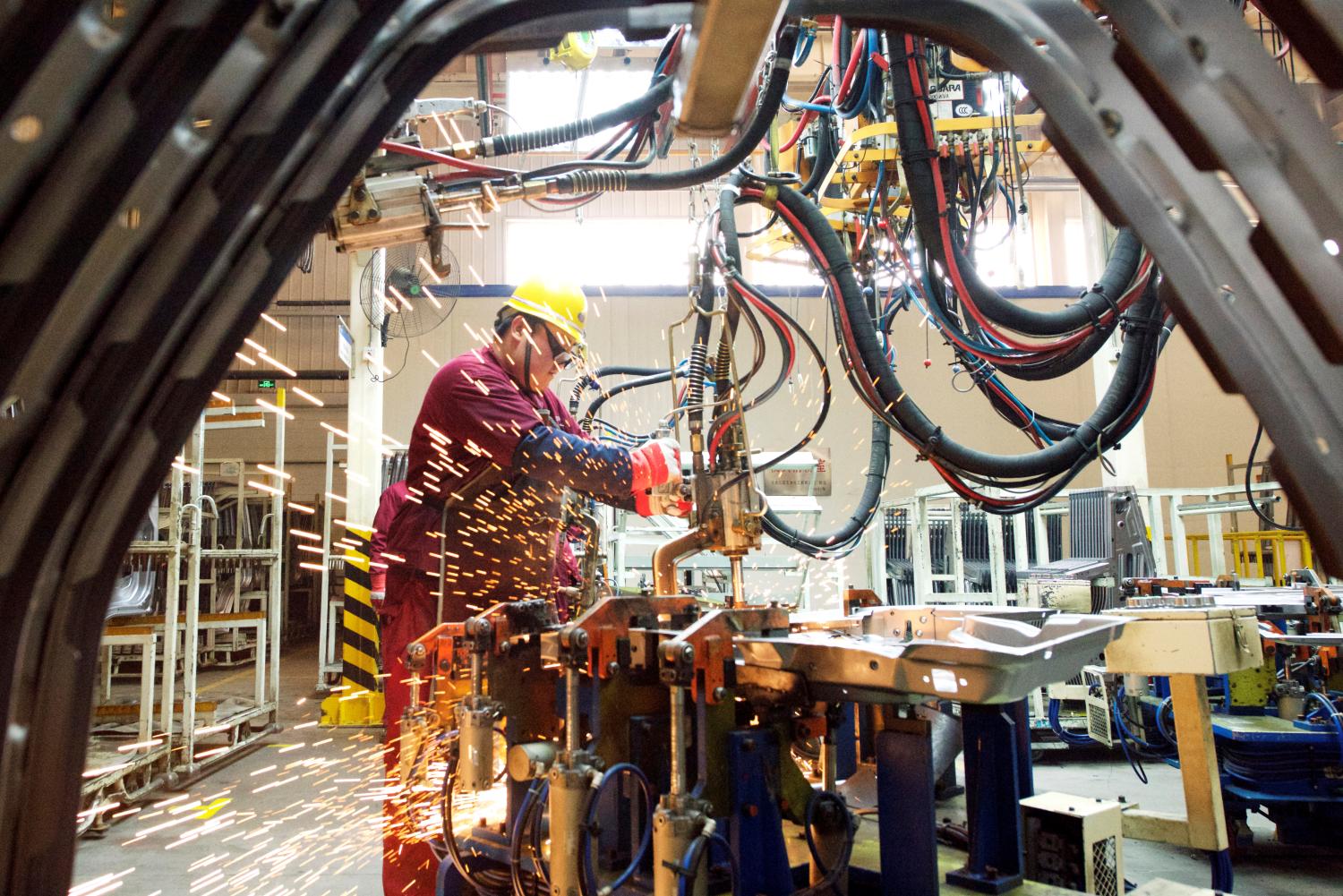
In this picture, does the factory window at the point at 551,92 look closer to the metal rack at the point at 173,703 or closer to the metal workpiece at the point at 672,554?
the metal rack at the point at 173,703

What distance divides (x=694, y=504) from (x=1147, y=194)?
1.72 m

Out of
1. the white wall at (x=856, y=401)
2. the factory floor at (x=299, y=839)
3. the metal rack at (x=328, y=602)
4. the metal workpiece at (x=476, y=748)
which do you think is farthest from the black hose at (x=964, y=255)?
the white wall at (x=856, y=401)

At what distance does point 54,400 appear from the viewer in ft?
2.79

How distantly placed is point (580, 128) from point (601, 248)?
379 inches

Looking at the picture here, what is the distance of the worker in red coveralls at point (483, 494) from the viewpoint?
3.30 m

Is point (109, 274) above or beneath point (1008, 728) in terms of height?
above

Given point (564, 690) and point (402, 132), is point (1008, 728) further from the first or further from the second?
point (402, 132)

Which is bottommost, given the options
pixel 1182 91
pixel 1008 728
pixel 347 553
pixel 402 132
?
pixel 1008 728

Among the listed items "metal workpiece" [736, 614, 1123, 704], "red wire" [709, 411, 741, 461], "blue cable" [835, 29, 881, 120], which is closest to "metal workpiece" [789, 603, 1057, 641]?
"metal workpiece" [736, 614, 1123, 704]

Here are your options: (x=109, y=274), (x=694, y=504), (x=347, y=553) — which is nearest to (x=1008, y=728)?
(x=694, y=504)

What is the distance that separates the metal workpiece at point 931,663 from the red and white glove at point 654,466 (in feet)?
4.06

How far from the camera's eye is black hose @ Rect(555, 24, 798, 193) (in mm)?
2280

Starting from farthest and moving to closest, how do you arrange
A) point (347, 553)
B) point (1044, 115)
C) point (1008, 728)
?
point (347, 553) < point (1008, 728) < point (1044, 115)

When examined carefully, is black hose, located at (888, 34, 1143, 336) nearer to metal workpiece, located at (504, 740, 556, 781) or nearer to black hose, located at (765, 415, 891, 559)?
black hose, located at (765, 415, 891, 559)
